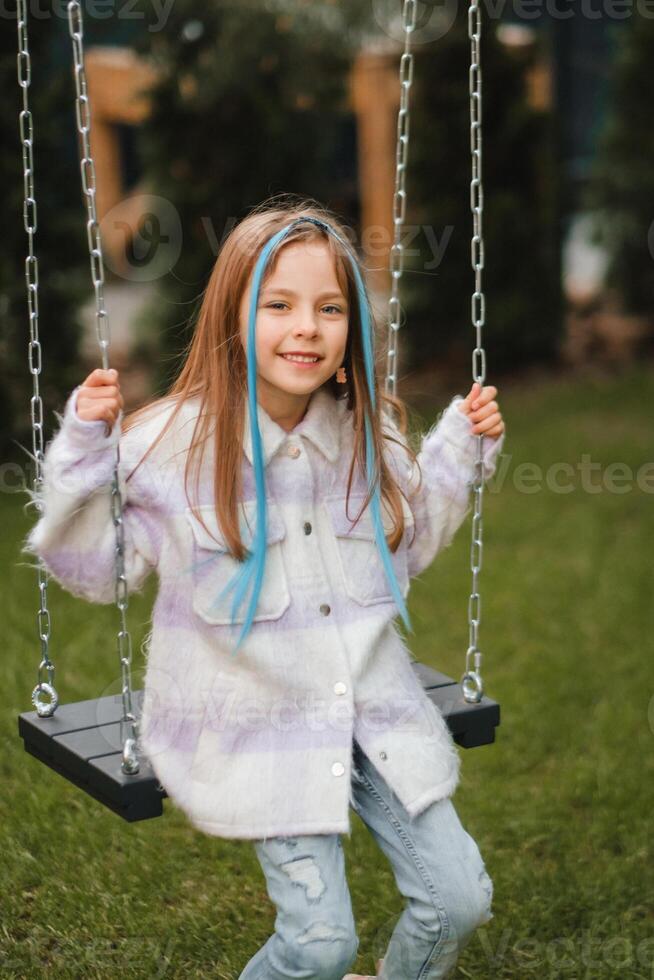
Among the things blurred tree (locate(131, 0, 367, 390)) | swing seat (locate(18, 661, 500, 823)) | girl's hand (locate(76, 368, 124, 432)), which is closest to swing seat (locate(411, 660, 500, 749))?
swing seat (locate(18, 661, 500, 823))

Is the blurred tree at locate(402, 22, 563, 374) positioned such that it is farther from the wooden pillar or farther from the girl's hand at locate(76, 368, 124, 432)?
the girl's hand at locate(76, 368, 124, 432)

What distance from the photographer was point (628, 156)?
8961mm

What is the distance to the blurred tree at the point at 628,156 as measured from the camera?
889 cm

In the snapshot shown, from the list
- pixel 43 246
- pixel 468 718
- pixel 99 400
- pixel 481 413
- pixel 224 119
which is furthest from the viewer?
pixel 224 119

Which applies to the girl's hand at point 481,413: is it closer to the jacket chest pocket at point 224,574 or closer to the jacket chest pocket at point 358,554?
the jacket chest pocket at point 358,554

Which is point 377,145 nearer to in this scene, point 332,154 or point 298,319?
point 332,154

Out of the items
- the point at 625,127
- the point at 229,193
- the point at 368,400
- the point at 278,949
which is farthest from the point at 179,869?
the point at 625,127

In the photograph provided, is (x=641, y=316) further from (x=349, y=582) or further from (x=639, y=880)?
(x=349, y=582)

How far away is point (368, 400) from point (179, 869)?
146 cm

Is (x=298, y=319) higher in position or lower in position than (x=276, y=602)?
higher

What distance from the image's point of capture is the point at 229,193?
25.0 feet

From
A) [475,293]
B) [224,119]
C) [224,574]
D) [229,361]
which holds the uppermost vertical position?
[224,119]

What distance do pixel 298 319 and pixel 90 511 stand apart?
1.56 ft

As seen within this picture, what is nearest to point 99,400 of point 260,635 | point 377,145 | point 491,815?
point 260,635
